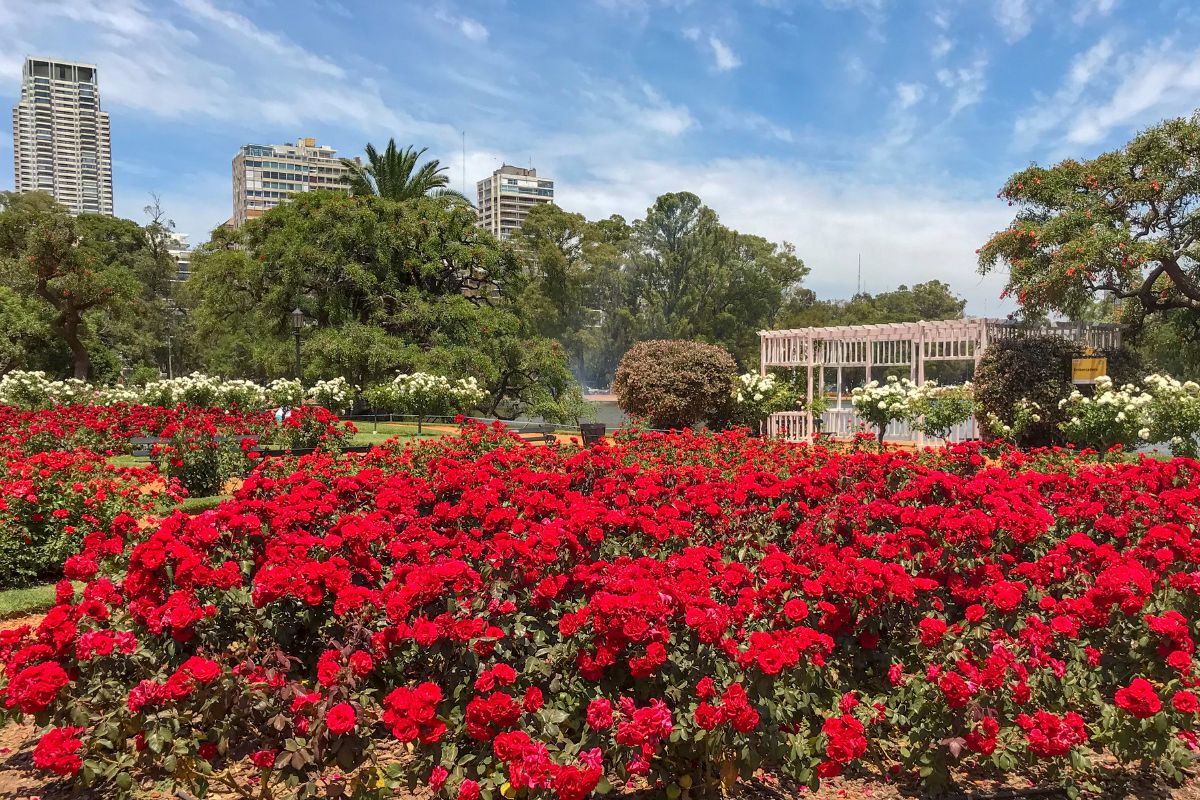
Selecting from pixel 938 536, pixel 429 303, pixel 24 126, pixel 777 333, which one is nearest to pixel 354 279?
pixel 429 303

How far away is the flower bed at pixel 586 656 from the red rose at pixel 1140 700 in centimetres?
3

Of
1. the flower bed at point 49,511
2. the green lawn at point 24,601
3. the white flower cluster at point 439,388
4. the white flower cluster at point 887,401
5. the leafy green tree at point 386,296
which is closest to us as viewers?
the green lawn at point 24,601

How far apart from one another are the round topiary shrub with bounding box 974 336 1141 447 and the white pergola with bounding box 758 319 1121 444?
1.13 ft

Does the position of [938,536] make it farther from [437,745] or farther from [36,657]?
[36,657]

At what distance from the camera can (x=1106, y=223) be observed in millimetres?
14539

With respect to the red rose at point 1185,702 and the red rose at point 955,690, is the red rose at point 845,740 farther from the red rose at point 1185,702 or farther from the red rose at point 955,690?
the red rose at point 1185,702

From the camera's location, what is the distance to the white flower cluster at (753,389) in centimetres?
1634

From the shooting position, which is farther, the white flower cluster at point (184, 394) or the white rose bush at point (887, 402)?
the white flower cluster at point (184, 394)

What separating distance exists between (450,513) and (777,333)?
15.6 m

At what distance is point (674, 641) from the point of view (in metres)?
2.54

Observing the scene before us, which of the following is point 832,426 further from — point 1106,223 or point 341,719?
point 341,719

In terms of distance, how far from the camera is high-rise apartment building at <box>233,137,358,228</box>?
429ft

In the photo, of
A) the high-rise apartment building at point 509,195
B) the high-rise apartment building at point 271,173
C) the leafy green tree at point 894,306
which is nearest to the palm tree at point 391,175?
the leafy green tree at point 894,306

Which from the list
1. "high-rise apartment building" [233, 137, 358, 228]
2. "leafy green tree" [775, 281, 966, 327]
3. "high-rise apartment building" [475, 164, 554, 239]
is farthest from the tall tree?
"high-rise apartment building" [233, 137, 358, 228]
